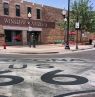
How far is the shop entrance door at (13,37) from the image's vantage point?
139ft

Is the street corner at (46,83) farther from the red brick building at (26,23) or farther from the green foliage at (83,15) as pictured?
the green foliage at (83,15)

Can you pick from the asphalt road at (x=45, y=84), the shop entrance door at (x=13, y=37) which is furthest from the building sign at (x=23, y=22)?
the asphalt road at (x=45, y=84)

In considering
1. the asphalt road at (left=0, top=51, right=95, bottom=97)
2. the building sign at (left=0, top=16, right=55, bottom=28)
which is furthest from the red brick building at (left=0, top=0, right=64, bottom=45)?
the asphalt road at (left=0, top=51, right=95, bottom=97)

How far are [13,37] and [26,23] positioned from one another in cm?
305

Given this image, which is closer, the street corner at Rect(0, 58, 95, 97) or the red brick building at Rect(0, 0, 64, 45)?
the street corner at Rect(0, 58, 95, 97)

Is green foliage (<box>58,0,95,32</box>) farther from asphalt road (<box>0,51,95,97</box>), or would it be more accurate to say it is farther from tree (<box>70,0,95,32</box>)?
asphalt road (<box>0,51,95,97</box>)

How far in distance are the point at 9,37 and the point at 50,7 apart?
10.6m

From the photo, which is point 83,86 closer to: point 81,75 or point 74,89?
point 74,89

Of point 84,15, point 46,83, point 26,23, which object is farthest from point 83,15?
point 46,83

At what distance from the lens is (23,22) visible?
4478cm

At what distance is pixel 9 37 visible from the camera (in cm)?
4294

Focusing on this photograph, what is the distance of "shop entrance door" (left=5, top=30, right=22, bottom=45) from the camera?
42500mm

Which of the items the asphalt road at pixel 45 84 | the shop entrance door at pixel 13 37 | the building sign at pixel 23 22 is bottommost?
the asphalt road at pixel 45 84

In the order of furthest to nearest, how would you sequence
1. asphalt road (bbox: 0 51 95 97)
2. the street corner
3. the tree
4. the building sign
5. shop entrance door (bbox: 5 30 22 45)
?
1. the tree
2. shop entrance door (bbox: 5 30 22 45)
3. the building sign
4. the street corner
5. asphalt road (bbox: 0 51 95 97)
